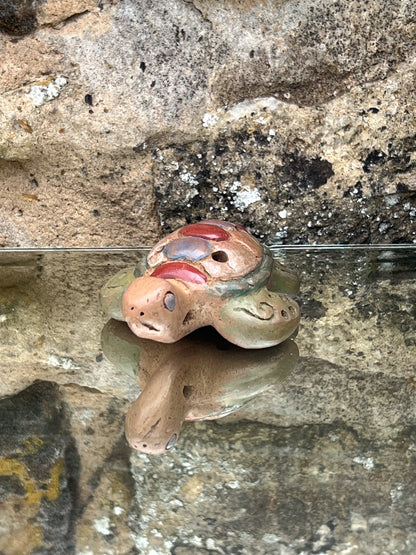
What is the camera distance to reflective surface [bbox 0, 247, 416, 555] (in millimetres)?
631

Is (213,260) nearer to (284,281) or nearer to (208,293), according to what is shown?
(208,293)

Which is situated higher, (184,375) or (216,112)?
→ (216,112)

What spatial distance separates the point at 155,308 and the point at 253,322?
0.13 metres

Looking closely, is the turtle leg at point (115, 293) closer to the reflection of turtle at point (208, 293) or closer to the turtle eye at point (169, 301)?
the reflection of turtle at point (208, 293)

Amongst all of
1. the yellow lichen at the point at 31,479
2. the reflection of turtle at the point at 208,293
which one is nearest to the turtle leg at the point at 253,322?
the reflection of turtle at the point at 208,293

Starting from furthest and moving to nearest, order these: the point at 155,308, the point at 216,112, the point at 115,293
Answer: the point at 216,112, the point at 115,293, the point at 155,308

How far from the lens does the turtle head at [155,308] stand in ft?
2.89

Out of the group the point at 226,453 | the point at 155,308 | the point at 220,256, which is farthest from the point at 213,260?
the point at 226,453

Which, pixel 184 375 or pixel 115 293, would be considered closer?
pixel 184 375

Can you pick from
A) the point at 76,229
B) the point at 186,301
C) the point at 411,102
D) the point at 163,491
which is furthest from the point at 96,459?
the point at 411,102

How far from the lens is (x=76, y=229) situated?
1.33 m

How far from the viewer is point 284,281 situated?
1092 millimetres

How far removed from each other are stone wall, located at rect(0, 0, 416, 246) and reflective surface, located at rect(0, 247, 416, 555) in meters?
0.26

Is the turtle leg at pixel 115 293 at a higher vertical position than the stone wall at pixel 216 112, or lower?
lower
